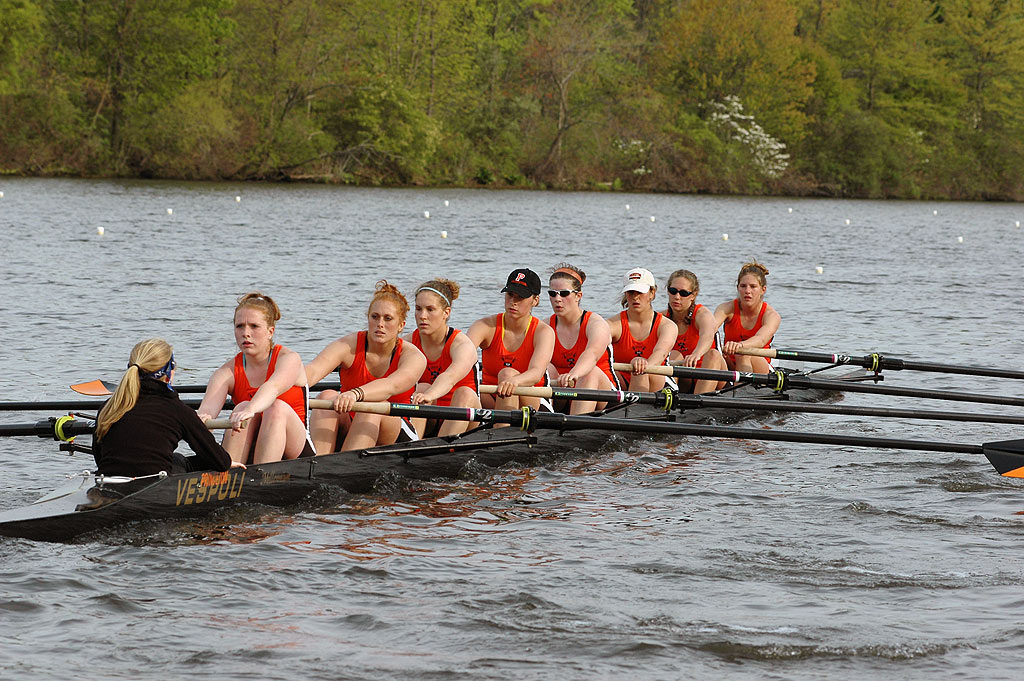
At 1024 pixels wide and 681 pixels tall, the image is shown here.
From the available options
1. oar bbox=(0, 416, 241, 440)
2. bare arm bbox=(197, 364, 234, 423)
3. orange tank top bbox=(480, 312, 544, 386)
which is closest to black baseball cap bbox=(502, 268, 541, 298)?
orange tank top bbox=(480, 312, 544, 386)

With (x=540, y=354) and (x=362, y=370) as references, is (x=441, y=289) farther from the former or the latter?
(x=540, y=354)

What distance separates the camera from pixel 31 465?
30.1ft

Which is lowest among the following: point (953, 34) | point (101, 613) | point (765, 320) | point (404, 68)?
point (101, 613)

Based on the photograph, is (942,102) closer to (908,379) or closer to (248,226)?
(248,226)

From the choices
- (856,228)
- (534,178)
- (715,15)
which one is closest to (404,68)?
(534,178)

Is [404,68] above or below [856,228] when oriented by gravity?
above

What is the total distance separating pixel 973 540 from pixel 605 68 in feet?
191

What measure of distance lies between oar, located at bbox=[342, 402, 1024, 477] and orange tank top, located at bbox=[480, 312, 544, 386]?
990 mm

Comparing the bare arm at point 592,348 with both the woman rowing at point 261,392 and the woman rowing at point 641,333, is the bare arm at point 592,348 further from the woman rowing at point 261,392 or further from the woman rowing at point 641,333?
the woman rowing at point 261,392

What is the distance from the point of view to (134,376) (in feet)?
21.5

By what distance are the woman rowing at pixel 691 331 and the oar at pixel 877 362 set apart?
0.37 m

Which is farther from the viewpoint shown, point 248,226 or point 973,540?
point 248,226

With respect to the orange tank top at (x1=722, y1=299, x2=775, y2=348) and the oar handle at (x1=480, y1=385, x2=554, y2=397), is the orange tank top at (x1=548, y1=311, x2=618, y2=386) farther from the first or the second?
the orange tank top at (x1=722, y1=299, x2=775, y2=348)

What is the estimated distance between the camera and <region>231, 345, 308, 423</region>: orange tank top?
25.5 ft
